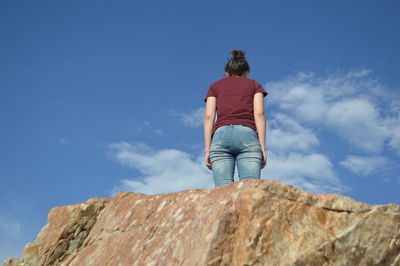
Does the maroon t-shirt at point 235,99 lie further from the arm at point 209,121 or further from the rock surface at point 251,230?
the rock surface at point 251,230

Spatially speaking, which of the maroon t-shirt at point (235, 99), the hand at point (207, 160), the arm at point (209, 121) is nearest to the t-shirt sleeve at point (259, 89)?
the maroon t-shirt at point (235, 99)

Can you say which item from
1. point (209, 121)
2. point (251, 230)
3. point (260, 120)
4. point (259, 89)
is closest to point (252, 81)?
point (259, 89)

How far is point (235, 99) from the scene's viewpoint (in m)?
5.92

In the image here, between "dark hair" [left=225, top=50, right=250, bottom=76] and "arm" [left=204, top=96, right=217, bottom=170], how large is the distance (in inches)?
21.6

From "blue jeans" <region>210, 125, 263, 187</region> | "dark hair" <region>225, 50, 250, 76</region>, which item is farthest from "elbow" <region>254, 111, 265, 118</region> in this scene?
"dark hair" <region>225, 50, 250, 76</region>

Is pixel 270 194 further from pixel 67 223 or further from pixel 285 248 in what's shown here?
pixel 67 223

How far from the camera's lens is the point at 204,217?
4254 millimetres

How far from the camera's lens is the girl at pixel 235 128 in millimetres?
5645

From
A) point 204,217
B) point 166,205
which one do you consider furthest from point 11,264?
point 204,217

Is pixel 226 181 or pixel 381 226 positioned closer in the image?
pixel 381 226

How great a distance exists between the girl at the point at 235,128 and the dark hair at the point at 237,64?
1 cm

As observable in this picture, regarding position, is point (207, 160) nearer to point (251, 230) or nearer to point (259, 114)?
point (259, 114)

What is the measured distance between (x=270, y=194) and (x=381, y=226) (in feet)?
4.91

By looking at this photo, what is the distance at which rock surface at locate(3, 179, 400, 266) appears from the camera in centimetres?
408
